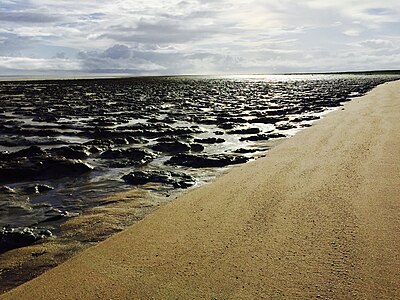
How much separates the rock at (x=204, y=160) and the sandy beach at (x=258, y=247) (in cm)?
175

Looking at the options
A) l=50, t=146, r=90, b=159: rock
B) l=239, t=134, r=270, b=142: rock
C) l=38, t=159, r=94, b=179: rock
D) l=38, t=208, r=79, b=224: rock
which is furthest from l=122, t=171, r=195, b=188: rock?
l=239, t=134, r=270, b=142: rock

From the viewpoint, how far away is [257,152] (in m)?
10.8

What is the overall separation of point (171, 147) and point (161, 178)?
12.3ft

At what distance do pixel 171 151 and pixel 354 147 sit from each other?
4898 mm

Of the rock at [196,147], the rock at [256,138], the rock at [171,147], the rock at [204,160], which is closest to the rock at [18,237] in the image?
the rock at [204,160]

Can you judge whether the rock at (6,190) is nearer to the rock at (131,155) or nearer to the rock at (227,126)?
the rock at (131,155)

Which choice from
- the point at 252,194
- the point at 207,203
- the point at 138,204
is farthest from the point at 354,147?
the point at 138,204

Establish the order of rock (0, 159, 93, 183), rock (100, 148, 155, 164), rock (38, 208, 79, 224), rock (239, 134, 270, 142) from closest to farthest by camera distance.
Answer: rock (38, 208, 79, 224)
rock (0, 159, 93, 183)
rock (100, 148, 155, 164)
rock (239, 134, 270, 142)

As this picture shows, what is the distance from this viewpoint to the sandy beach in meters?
3.81

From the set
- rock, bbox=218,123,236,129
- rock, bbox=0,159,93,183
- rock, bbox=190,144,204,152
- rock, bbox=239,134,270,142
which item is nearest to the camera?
rock, bbox=0,159,93,183

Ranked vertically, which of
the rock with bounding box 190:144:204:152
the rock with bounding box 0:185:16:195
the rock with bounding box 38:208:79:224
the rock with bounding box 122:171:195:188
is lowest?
the rock with bounding box 38:208:79:224

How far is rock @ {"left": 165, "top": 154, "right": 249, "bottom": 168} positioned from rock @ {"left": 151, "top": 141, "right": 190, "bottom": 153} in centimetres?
141

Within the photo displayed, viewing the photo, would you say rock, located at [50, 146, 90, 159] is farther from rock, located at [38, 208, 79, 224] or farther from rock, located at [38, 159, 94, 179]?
rock, located at [38, 208, 79, 224]

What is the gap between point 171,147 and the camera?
11.9 meters
